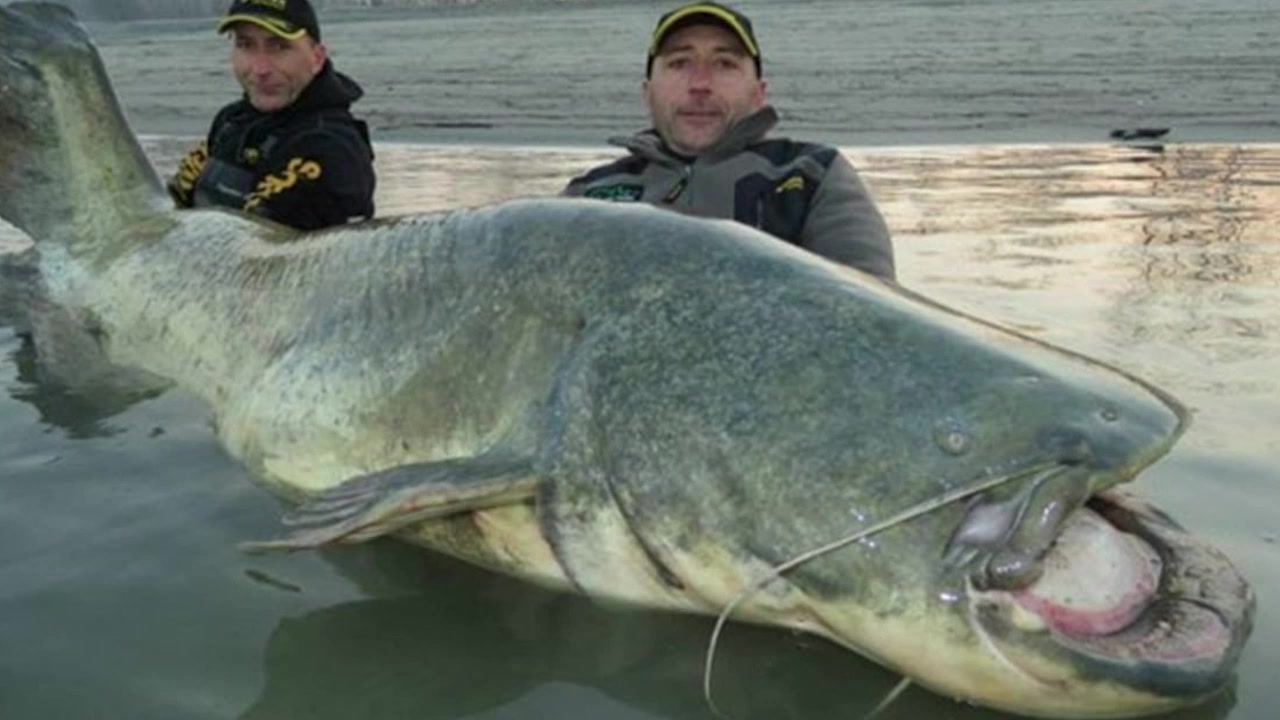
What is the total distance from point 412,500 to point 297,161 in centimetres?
295

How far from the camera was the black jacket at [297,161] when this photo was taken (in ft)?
16.8

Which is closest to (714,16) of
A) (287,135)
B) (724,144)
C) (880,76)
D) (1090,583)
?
(724,144)

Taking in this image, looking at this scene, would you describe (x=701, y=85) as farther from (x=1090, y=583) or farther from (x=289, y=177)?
(x=1090, y=583)

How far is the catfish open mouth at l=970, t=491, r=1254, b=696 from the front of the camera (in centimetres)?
201

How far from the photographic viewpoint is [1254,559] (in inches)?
114

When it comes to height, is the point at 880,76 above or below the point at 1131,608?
below

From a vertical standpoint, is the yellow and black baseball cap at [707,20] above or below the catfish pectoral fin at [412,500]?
above

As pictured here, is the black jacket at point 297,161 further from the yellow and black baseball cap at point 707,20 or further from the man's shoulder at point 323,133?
the yellow and black baseball cap at point 707,20

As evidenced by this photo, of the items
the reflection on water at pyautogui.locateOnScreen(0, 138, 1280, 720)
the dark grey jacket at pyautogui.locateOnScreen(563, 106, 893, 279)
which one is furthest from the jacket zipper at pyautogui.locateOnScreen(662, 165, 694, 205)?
the reflection on water at pyautogui.locateOnScreen(0, 138, 1280, 720)

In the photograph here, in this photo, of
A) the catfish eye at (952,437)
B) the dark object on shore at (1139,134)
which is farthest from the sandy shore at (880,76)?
the catfish eye at (952,437)

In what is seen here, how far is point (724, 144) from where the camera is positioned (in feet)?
14.8

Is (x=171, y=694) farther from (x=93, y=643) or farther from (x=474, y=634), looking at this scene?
(x=474, y=634)

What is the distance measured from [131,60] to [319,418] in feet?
108

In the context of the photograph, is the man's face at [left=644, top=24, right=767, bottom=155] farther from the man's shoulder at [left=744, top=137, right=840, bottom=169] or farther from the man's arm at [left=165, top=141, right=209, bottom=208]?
the man's arm at [left=165, top=141, right=209, bottom=208]
